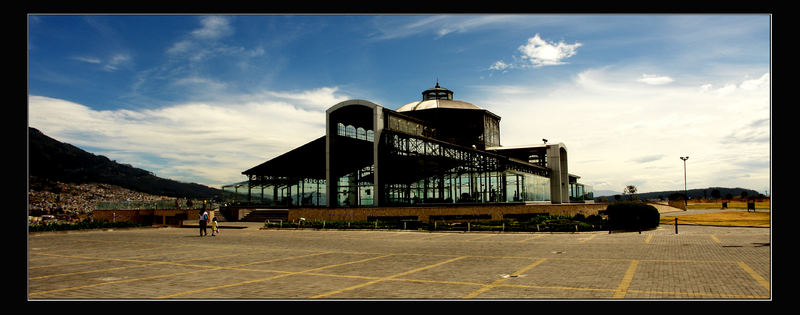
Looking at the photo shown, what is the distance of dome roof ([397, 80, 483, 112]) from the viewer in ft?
208

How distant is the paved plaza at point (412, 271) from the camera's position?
409 inches

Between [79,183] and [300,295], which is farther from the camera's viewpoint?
[79,183]

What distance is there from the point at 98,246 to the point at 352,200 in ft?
95.8

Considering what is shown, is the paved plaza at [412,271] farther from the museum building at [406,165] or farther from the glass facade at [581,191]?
the glass facade at [581,191]

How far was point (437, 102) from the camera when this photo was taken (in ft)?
210

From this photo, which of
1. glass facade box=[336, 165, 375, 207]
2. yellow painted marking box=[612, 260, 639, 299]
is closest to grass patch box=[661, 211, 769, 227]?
yellow painted marking box=[612, 260, 639, 299]

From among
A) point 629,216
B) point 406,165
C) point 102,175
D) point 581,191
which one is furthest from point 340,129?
point 102,175

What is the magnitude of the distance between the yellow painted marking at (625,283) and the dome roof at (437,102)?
1958 inches

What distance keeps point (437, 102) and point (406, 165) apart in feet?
60.5

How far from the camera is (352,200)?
50.8 m
